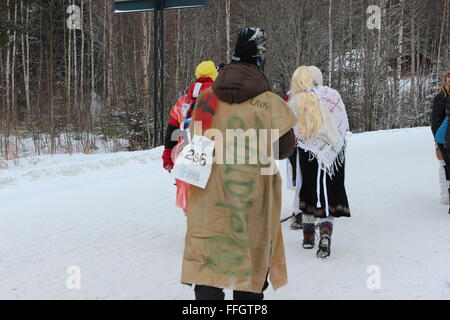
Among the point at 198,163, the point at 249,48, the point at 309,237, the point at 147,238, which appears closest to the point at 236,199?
the point at 198,163

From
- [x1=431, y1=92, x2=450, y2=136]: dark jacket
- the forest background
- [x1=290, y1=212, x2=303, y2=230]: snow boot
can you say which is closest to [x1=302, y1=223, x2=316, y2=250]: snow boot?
[x1=290, y1=212, x2=303, y2=230]: snow boot

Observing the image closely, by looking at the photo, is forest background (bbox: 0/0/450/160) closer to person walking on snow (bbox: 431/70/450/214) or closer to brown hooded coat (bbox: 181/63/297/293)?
person walking on snow (bbox: 431/70/450/214)

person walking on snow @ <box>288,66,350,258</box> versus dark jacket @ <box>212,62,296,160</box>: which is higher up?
dark jacket @ <box>212,62,296,160</box>

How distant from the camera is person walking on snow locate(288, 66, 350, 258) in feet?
13.8

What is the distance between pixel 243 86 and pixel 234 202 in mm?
579

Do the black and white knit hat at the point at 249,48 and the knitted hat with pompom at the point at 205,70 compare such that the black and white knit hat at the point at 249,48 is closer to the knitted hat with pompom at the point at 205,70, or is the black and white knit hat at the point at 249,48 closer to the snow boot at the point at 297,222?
the knitted hat with pompom at the point at 205,70

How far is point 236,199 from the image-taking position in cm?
251

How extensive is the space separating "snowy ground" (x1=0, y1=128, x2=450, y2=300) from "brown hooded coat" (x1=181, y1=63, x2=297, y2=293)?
1008mm

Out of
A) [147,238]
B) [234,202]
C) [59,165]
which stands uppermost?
[234,202]

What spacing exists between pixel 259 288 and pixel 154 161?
6.67 meters

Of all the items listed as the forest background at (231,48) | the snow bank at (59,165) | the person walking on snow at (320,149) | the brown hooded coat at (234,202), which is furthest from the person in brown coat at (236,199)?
the forest background at (231,48)

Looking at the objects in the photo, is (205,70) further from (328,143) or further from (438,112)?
(438,112)

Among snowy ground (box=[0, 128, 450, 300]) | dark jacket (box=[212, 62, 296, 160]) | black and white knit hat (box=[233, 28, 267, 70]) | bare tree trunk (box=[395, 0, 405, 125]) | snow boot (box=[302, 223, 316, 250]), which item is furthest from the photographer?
bare tree trunk (box=[395, 0, 405, 125])

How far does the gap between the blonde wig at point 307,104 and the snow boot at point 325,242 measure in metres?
0.81
